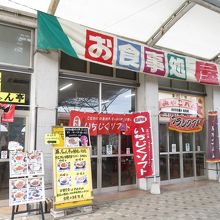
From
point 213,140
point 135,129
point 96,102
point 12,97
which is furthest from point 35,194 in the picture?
point 213,140

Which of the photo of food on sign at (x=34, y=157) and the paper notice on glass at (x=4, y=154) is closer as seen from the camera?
the photo of food on sign at (x=34, y=157)

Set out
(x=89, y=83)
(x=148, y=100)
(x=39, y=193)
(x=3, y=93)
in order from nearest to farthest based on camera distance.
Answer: (x=39, y=193) < (x=3, y=93) < (x=89, y=83) < (x=148, y=100)

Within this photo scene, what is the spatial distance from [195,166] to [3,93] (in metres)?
6.04

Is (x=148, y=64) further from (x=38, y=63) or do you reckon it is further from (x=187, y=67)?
(x=38, y=63)

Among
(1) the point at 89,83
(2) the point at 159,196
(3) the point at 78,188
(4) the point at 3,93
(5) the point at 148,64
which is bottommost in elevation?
(2) the point at 159,196

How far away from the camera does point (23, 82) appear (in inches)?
216

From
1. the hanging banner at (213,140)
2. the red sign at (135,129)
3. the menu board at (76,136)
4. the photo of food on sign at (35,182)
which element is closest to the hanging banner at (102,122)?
the red sign at (135,129)

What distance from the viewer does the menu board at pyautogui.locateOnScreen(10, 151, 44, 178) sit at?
13.7 ft

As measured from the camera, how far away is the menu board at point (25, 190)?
13.4 ft

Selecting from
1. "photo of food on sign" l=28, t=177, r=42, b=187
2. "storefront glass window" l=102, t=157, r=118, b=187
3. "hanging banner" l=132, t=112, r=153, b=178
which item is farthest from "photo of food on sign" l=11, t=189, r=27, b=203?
"hanging banner" l=132, t=112, r=153, b=178

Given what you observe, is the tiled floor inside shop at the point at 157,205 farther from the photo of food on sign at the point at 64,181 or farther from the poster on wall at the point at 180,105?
the poster on wall at the point at 180,105

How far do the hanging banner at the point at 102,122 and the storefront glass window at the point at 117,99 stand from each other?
1.28ft

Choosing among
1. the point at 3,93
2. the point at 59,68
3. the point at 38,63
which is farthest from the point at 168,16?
the point at 3,93

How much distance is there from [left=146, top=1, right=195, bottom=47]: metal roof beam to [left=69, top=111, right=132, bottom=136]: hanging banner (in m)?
2.04
